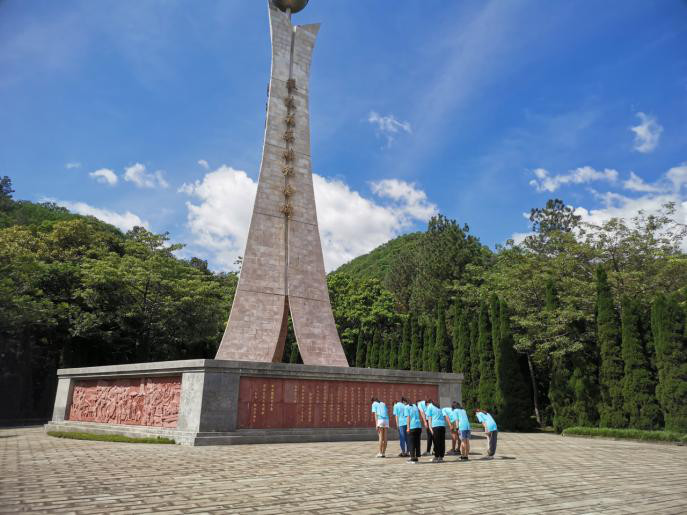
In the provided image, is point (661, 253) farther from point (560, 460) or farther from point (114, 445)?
point (114, 445)

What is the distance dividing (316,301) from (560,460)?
25.3 ft

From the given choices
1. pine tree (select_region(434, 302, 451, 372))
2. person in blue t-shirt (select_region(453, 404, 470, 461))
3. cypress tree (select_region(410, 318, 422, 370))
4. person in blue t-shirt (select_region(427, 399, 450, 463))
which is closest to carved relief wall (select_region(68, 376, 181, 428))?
person in blue t-shirt (select_region(427, 399, 450, 463))

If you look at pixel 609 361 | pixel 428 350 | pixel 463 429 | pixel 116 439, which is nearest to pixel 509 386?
pixel 609 361

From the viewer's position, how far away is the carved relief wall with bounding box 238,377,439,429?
31.3 feet

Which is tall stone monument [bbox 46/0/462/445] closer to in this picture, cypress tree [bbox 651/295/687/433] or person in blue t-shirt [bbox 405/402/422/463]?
person in blue t-shirt [bbox 405/402/422/463]

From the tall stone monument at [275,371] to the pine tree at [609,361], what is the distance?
5.14 metres

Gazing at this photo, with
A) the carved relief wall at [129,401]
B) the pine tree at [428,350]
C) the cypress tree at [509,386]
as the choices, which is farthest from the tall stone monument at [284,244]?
the pine tree at [428,350]

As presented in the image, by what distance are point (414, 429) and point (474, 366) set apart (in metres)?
12.3

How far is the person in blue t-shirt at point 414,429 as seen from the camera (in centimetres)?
750

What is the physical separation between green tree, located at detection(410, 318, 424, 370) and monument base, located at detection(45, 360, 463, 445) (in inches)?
406

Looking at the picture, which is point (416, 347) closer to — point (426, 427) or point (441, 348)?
point (441, 348)

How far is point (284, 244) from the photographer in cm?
1406

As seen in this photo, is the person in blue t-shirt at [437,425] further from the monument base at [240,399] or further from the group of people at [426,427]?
the monument base at [240,399]

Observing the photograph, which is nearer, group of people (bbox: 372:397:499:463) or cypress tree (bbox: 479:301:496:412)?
group of people (bbox: 372:397:499:463)
